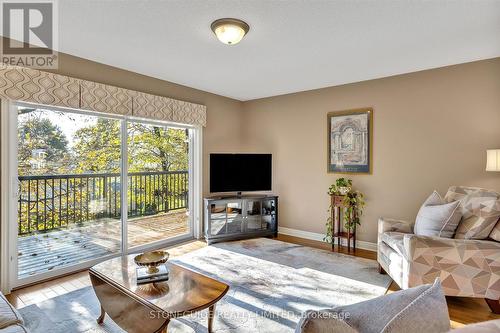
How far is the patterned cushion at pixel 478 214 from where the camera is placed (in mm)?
2422

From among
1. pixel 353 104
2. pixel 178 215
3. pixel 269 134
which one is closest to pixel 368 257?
pixel 353 104

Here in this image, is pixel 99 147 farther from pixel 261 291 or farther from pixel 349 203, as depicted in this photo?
pixel 349 203

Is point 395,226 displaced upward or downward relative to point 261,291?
upward

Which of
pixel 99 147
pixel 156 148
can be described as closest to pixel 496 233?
pixel 156 148

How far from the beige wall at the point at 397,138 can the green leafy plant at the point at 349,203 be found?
0.43ft

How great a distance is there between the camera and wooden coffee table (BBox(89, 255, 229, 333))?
1.63 m

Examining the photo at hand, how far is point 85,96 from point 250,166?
102 inches

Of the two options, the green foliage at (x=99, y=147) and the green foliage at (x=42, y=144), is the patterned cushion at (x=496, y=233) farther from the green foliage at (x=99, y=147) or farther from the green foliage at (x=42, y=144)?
the green foliage at (x=42, y=144)

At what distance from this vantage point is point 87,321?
2.20m

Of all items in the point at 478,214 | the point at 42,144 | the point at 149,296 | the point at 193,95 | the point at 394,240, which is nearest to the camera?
the point at 149,296

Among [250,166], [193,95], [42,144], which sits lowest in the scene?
[250,166]

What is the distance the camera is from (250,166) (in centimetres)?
470

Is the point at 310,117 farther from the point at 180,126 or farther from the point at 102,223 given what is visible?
the point at 102,223

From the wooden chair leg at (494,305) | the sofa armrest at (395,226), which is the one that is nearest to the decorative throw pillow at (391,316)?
the wooden chair leg at (494,305)
